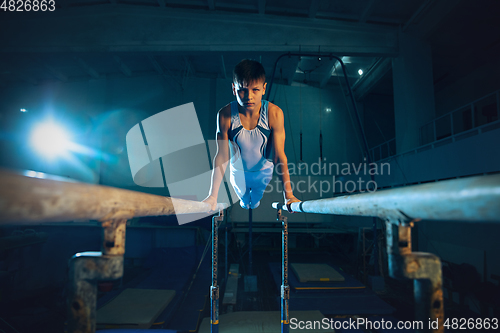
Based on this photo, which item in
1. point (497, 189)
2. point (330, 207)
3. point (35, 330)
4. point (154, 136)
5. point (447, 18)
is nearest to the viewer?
point (497, 189)

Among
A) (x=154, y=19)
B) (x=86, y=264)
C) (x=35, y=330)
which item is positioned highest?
(x=154, y=19)

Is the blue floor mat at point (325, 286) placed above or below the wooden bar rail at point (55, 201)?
below

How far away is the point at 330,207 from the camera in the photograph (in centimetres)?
125

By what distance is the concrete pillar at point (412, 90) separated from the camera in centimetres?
677

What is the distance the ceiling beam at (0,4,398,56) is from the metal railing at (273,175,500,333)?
6.59m

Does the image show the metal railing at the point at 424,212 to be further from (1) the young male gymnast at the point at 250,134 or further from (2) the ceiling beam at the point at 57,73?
(2) the ceiling beam at the point at 57,73

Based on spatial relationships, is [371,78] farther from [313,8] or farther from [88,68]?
[88,68]

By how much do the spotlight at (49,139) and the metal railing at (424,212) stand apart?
11223mm

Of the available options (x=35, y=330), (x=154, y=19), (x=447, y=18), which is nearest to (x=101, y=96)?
(x=154, y=19)

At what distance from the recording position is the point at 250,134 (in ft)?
7.91

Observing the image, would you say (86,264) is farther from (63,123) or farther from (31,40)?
(63,123)

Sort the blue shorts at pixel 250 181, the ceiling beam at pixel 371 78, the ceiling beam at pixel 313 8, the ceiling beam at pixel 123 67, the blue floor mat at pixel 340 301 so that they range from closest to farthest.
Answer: the blue shorts at pixel 250 181 → the blue floor mat at pixel 340 301 → the ceiling beam at pixel 313 8 → the ceiling beam at pixel 371 78 → the ceiling beam at pixel 123 67

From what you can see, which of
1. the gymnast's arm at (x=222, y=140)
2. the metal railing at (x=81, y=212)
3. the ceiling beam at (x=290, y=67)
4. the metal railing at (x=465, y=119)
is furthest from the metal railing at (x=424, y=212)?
the ceiling beam at (x=290, y=67)

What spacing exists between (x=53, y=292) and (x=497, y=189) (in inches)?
277
